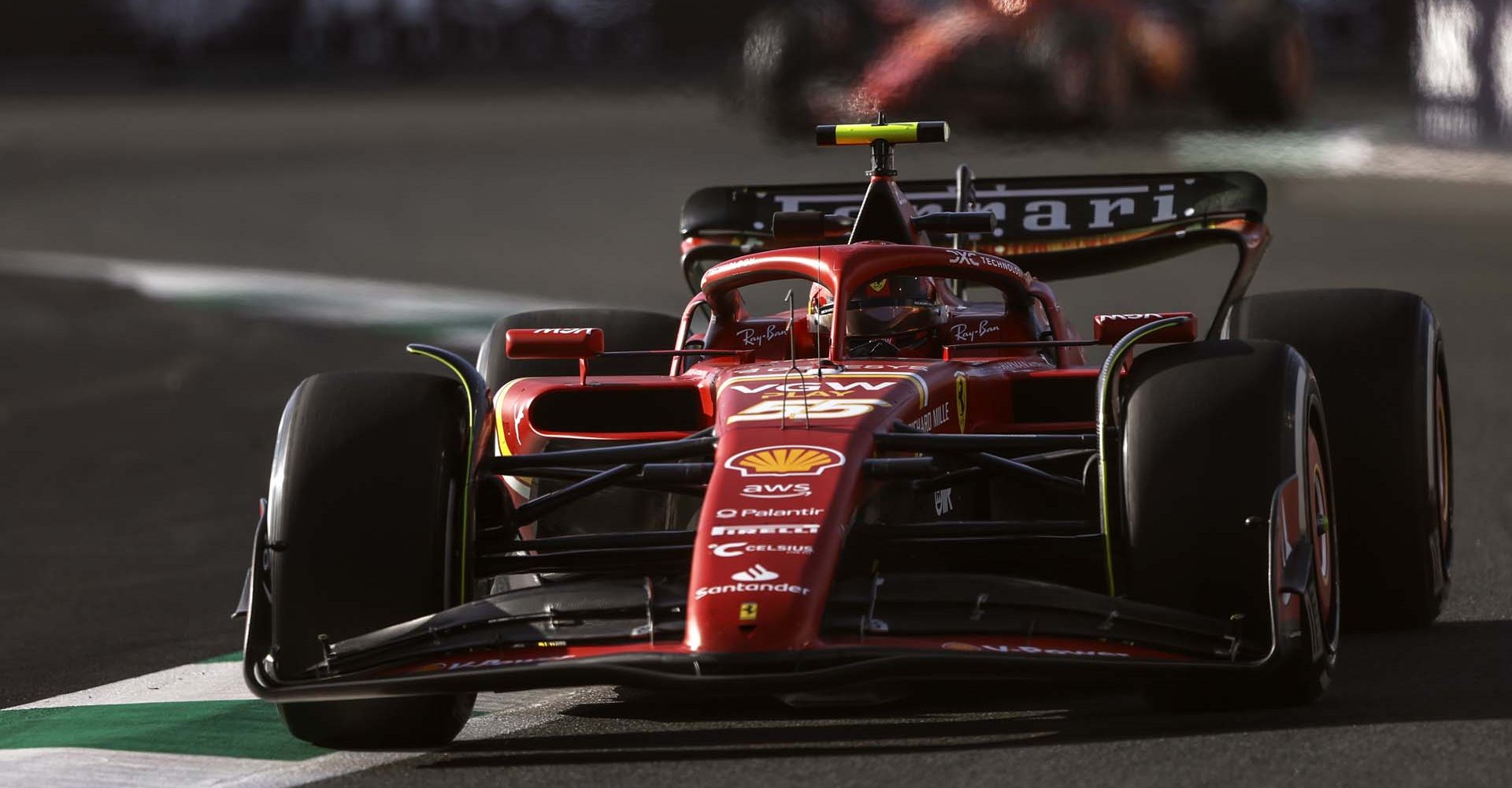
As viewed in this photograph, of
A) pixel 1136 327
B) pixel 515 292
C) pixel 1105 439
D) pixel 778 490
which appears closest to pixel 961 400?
pixel 1136 327

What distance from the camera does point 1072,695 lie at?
6512 millimetres

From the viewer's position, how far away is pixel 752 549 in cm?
577

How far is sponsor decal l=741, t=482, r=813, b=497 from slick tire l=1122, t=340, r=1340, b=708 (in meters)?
0.78

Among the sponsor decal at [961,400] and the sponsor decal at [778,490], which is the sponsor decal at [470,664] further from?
the sponsor decal at [961,400]

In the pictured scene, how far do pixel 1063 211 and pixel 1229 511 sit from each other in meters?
4.07

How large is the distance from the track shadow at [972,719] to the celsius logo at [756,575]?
46 cm

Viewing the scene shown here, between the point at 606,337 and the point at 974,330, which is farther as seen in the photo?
the point at 606,337

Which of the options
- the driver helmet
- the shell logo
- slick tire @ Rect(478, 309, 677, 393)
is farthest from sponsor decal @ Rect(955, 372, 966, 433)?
slick tire @ Rect(478, 309, 677, 393)

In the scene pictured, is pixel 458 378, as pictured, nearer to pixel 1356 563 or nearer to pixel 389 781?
pixel 389 781

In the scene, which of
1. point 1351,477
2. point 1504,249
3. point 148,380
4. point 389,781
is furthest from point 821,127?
point 1504,249

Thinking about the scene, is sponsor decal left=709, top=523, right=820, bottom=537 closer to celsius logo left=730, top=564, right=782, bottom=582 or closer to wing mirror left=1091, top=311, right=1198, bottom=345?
celsius logo left=730, top=564, right=782, bottom=582

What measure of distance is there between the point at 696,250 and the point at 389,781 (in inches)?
179

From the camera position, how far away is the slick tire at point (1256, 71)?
24219 mm

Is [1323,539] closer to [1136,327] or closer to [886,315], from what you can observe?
[1136,327]
